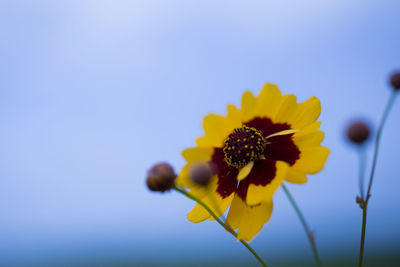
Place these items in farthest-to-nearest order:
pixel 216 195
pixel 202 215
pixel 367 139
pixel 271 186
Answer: pixel 216 195
pixel 202 215
pixel 271 186
pixel 367 139

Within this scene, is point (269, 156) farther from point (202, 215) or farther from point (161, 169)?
point (161, 169)

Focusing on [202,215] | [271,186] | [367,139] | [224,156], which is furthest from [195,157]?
[367,139]

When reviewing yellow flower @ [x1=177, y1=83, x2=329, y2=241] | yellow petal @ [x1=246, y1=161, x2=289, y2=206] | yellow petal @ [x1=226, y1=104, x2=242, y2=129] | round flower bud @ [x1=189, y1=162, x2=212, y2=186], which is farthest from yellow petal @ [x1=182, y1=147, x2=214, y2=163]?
round flower bud @ [x1=189, y1=162, x2=212, y2=186]

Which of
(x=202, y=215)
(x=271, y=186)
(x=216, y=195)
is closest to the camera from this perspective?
(x=271, y=186)

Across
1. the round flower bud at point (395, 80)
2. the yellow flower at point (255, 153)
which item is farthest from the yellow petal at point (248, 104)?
the round flower bud at point (395, 80)

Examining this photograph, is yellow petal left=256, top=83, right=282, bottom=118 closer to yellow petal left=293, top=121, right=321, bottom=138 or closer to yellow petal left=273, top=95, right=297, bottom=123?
yellow petal left=273, top=95, right=297, bottom=123

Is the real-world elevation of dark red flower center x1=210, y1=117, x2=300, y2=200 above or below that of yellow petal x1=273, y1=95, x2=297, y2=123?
below
